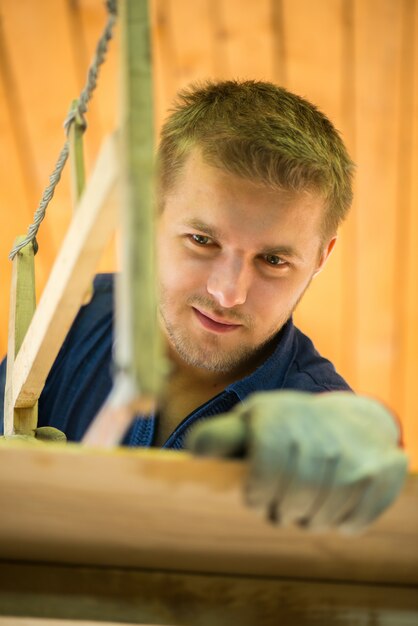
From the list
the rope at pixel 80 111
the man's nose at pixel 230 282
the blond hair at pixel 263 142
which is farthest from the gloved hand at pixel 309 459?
the blond hair at pixel 263 142

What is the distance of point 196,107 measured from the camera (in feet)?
5.18

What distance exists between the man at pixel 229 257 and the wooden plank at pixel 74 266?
0.97ft

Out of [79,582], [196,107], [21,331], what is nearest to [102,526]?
[79,582]

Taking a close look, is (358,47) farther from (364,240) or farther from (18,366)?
(18,366)

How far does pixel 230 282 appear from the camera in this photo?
4.36 ft

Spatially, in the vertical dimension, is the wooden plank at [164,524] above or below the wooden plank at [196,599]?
above

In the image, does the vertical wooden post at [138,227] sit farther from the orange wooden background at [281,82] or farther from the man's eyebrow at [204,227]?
the orange wooden background at [281,82]

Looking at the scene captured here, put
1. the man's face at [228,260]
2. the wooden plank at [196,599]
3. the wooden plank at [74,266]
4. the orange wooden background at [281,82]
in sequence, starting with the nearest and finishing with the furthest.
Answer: the wooden plank at [74,266] < the wooden plank at [196,599] < the man's face at [228,260] < the orange wooden background at [281,82]

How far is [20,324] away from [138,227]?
652 millimetres

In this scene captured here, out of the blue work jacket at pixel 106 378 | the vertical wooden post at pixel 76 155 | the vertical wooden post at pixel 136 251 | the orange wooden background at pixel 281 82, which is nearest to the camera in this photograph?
the vertical wooden post at pixel 136 251

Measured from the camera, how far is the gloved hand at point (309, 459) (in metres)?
0.74

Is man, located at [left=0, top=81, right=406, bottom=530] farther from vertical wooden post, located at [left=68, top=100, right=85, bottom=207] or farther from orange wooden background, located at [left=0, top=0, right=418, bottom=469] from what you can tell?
orange wooden background, located at [left=0, top=0, right=418, bottom=469]

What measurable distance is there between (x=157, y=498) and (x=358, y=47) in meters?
1.78

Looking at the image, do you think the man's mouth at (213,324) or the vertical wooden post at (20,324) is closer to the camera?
the vertical wooden post at (20,324)
